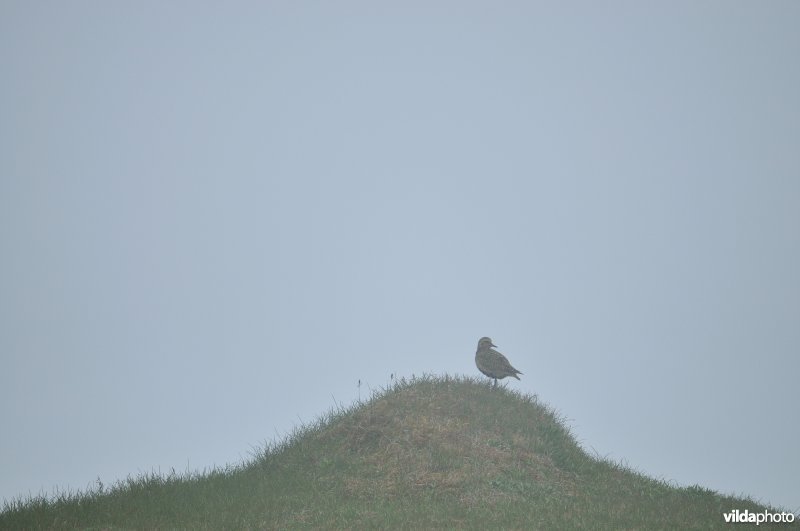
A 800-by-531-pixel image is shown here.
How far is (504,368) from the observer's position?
26.0 m

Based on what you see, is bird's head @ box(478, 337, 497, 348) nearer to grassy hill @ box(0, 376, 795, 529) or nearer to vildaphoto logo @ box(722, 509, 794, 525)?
grassy hill @ box(0, 376, 795, 529)

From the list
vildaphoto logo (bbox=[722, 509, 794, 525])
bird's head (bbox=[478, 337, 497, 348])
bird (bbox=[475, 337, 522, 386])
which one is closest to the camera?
vildaphoto logo (bbox=[722, 509, 794, 525])

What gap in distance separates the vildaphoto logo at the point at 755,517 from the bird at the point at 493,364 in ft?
29.7

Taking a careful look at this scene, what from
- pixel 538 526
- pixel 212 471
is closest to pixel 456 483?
pixel 538 526

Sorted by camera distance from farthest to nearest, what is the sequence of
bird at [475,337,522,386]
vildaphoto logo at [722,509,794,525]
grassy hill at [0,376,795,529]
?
bird at [475,337,522,386], vildaphoto logo at [722,509,794,525], grassy hill at [0,376,795,529]

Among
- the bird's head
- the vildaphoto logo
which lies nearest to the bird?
the bird's head

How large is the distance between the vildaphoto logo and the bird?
9.06 m

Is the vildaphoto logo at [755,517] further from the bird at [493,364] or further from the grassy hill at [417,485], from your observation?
the bird at [493,364]

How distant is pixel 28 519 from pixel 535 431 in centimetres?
1398

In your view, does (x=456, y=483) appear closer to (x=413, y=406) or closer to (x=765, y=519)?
(x=413, y=406)

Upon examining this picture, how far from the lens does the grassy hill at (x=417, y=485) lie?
53.9 ft

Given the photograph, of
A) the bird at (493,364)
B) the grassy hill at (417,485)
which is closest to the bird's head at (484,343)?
the bird at (493,364)

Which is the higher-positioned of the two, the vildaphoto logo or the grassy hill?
the grassy hill

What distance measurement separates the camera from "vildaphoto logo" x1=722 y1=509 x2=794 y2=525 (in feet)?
57.1
